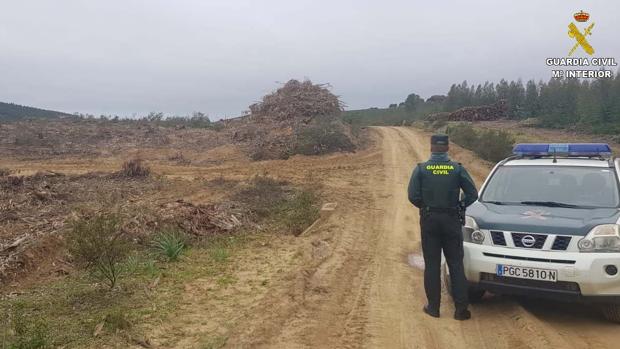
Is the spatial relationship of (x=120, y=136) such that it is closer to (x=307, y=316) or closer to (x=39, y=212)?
(x=39, y=212)

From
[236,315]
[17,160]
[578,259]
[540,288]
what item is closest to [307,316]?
[236,315]

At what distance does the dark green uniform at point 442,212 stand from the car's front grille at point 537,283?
0.30m

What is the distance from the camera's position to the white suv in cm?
531

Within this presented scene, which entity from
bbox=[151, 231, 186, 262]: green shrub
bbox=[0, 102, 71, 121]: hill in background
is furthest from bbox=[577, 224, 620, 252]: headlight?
bbox=[0, 102, 71, 121]: hill in background

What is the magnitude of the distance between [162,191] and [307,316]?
32.7 ft

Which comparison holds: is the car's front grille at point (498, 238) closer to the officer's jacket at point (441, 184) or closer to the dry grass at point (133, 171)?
the officer's jacket at point (441, 184)

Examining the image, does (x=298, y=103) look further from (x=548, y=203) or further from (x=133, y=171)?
(x=548, y=203)

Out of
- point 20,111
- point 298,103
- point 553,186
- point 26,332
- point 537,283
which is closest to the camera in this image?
point 26,332

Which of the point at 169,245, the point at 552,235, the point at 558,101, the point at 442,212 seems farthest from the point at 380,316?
the point at 558,101

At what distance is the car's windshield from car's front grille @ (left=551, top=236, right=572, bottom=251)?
950mm

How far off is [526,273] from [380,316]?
163cm

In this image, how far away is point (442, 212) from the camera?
5.83 meters

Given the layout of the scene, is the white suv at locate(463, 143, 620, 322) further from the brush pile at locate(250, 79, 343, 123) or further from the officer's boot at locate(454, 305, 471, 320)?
the brush pile at locate(250, 79, 343, 123)

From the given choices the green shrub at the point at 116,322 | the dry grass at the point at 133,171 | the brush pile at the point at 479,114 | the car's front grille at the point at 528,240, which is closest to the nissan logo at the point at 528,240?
the car's front grille at the point at 528,240
